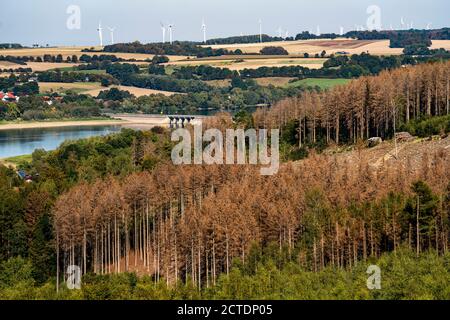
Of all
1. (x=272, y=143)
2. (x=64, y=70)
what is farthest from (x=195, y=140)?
(x=64, y=70)

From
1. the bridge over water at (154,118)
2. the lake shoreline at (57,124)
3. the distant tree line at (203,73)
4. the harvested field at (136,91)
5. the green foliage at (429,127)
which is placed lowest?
the lake shoreline at (57,124)

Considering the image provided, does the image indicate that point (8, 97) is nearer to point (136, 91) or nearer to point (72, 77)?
point (72, 77)

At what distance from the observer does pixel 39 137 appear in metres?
121

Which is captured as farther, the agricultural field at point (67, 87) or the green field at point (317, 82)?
the agricultural field at point (67, 87)

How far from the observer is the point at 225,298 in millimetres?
35844

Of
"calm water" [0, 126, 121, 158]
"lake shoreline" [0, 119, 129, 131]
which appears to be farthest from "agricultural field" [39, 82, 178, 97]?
"calm water" [0, 126, 121, 158]

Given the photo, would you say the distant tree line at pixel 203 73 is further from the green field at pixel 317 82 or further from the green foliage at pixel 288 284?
the green foliage at pixel 288 284

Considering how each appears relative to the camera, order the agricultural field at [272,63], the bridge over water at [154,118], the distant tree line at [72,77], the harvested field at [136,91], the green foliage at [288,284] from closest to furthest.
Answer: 1. the green foliage at [288,284]
2. the bridge over water at [154,118]
3. the harvested field at [136,91]
4. the distant tree line at [72,77]
5. the agricultural field at [272,63]

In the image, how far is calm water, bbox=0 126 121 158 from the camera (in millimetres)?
104438

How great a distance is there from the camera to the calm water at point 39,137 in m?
104

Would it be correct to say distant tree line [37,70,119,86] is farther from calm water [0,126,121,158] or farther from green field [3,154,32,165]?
green field [3,154,32,165]

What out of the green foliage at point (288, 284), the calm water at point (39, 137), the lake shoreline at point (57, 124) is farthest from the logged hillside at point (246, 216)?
the lake shoreline at point (57, 124)
